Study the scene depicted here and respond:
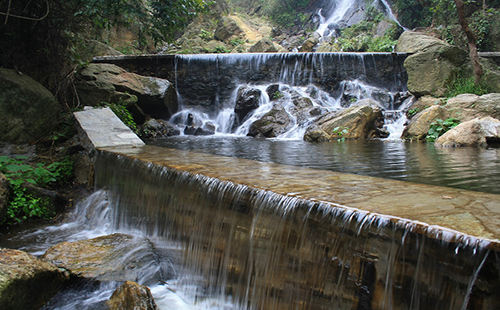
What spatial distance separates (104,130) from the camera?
612 cm

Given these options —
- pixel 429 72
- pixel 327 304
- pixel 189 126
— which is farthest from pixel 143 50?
pixel 327 304

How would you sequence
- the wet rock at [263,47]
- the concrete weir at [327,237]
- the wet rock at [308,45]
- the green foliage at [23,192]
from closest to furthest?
the concrete weir at [327,237], the green foliage at [23,192], the wet rock at [263,47], the wet rock at [308,45]

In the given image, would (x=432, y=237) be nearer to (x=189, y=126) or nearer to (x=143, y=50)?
(x=189, y=126)

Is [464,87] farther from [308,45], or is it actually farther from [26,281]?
[308,45]

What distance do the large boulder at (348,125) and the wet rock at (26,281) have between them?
7.29 meters

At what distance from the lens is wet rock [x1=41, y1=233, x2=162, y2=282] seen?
3004 millimetres

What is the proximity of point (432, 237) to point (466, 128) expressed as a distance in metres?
6.73

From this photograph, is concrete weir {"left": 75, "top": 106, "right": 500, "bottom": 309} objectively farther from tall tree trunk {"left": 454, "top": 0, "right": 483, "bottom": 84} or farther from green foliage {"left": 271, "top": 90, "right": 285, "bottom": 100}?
tall tree trunk {"left": 454, "top": 0, "right": 483, "bottom": 84}

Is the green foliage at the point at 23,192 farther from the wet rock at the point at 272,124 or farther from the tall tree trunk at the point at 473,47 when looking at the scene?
the tall tree trunk at the point at 473,47

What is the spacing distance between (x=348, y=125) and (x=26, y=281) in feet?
27.1

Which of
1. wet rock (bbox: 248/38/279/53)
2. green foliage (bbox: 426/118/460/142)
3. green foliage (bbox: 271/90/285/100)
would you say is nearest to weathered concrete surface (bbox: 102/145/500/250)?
green foliage (bbox: 426/118/460/142)

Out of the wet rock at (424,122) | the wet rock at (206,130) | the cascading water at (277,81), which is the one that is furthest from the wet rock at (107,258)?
the cascading water at (277,81)

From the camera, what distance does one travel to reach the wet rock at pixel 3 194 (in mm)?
4125

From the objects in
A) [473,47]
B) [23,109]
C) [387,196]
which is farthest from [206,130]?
[387,196]
